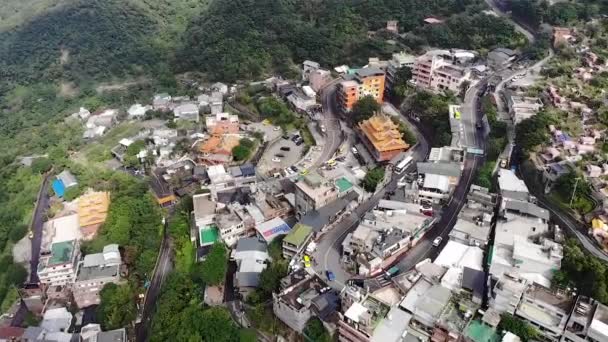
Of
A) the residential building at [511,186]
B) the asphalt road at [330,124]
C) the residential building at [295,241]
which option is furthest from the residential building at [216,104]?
the residential building at [511,186]

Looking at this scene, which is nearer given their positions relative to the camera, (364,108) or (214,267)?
(214,267)

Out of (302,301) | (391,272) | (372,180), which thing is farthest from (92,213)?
(391,272)

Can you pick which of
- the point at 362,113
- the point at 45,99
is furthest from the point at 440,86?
the point at 45,99

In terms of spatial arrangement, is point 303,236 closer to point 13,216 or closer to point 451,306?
point 451,306

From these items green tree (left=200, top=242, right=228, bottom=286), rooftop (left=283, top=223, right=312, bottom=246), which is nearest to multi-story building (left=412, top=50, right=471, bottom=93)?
rooftop (left=283, top=223, right=312, bottom=246)

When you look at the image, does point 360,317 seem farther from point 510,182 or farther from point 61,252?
point 61,252

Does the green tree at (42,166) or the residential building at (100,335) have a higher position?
the residential building at (100,335)

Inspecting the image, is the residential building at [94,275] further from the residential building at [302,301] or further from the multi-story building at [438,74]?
the multi-story building at [438,74]

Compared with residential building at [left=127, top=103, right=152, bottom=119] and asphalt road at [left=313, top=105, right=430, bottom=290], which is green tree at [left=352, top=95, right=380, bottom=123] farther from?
residential building at [left=127, top=103, right=152, bottom=119]
